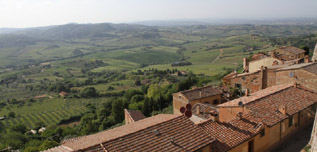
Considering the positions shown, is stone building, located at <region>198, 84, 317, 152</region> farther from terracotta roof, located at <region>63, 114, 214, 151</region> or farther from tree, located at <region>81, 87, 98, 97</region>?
tree, located at <region>81, 87, 98, 97</region>

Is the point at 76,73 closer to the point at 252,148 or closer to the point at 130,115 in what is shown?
the point at 130,115

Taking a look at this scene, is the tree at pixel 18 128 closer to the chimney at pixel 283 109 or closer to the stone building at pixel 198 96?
the stone building at pixel 198 96

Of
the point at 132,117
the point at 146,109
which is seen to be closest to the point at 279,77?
the point at 132,117

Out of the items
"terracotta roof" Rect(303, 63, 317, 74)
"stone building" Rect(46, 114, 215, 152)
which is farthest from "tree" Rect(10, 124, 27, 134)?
"terracotta roof" Rect(303, 63, 317, 74)

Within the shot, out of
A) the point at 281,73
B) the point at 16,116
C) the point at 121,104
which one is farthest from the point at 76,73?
the point at 281,73

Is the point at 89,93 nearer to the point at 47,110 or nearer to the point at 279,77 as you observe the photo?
the point at 47,110
